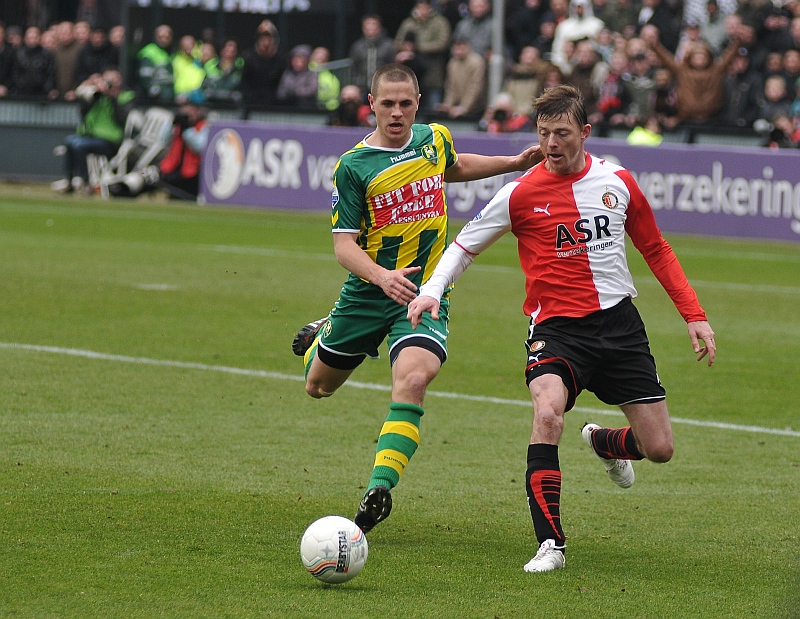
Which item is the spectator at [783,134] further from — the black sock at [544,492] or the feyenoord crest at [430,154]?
the black sock at [544,492]

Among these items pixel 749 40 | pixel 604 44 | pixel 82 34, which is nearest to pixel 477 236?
pixel 749 40

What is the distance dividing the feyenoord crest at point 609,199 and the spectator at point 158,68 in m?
21.3

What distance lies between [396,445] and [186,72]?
21.6m

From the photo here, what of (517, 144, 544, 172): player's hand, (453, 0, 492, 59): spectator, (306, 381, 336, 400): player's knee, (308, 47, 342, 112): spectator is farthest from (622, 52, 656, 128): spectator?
(306, 381, 336, 400): player's knee

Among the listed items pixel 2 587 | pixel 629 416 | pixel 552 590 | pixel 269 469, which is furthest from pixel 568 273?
pixel 2 587

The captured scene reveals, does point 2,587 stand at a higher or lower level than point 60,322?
higher

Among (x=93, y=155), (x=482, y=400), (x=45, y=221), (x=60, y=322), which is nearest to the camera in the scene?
(x=482, y=400)

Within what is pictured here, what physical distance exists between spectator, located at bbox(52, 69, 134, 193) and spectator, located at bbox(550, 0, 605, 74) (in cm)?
805

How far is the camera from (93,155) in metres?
25.6

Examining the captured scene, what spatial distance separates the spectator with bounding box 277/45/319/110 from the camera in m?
25.0

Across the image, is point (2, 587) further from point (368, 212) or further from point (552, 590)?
point (368, 212)

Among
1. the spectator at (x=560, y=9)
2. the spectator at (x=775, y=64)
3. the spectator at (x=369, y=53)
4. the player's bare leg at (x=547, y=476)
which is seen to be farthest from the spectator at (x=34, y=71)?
the player's bare leg at (x=547, y=476)

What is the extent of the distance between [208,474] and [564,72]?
1591cm

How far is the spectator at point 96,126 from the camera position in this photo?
2541 cm
